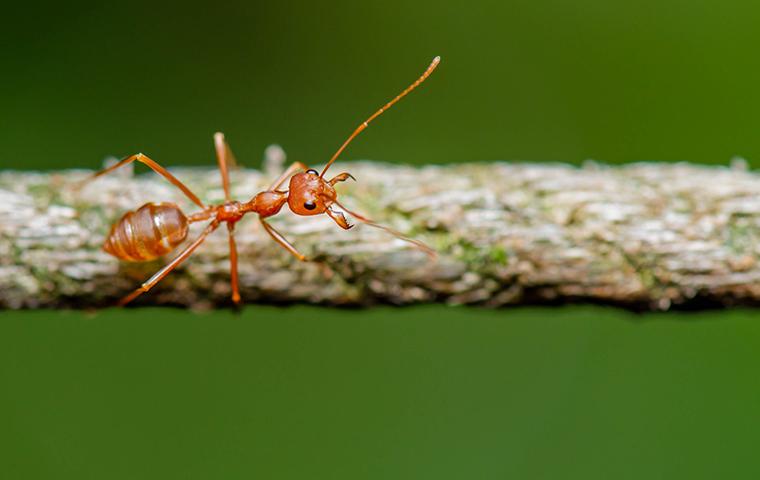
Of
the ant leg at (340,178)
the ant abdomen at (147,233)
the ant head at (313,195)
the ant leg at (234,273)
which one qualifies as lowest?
the ant leg at (234,273)

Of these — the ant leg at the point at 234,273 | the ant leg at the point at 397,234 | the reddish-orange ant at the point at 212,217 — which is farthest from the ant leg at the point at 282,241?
the ant leg at the point at 397,234

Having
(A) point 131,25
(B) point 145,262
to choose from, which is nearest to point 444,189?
(B) point 145,262

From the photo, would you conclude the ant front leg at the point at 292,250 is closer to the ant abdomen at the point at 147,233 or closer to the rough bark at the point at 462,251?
the rough bark at the point at 462,251

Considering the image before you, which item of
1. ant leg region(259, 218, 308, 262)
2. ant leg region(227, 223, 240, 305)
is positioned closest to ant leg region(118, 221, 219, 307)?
ant leg region(227, 223, 240, 305)

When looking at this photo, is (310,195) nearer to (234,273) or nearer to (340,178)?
(340,178)

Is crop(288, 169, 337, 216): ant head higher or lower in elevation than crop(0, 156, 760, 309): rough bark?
higher

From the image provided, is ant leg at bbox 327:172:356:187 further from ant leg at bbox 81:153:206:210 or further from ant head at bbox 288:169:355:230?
ant leg at bbox 81:153:206:210
